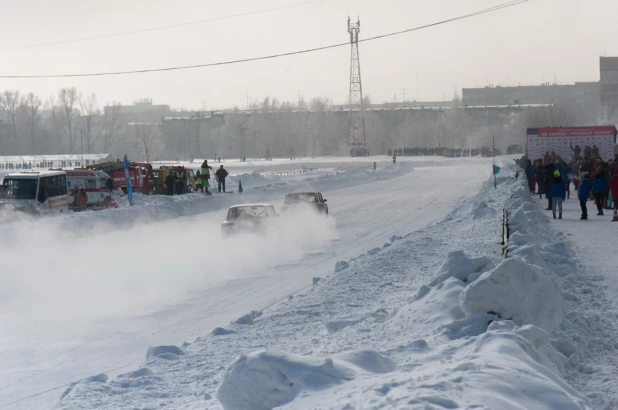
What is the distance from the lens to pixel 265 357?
6180mm

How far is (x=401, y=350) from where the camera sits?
26.0 feet

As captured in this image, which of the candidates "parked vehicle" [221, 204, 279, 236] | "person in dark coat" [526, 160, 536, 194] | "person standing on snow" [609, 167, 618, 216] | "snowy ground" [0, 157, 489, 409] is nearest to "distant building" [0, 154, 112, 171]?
"person in dark coat" [526, 160, 536, 194]

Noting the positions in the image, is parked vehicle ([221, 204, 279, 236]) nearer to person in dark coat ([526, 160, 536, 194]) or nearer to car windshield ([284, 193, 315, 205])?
car windshield ([284, 193, 315, 205])

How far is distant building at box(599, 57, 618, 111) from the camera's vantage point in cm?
16275

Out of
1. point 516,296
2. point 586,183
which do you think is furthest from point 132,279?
point 586,183

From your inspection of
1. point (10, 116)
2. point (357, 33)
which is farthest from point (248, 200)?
point (10, 116)

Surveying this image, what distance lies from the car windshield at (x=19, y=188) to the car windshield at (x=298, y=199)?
31.9ft

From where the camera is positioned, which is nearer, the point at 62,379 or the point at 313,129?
the point at 62,379

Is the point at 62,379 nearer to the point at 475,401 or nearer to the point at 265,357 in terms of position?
the point at 265,357

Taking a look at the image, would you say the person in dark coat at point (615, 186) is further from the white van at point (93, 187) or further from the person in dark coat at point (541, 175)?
the white van at point (93, 187)

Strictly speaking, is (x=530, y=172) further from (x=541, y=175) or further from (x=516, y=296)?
(x=516, y=296)

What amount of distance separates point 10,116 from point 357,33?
101m

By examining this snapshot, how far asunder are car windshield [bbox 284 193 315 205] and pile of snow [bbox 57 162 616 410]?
42.1 feet

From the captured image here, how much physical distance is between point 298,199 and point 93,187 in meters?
11.8
